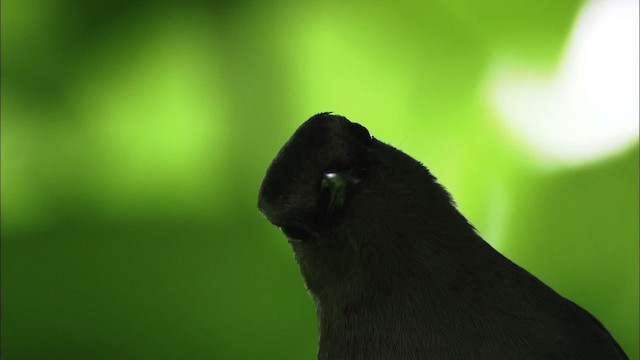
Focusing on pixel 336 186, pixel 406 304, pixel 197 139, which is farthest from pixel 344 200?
pixel 197 139

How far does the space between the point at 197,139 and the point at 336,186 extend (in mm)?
1048

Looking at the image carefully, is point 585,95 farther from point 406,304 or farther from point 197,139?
point 406,304

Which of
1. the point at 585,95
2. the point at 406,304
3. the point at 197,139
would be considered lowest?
the point at 406,304

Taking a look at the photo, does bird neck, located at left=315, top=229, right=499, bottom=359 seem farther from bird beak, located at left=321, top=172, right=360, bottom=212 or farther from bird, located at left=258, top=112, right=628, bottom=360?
bird beak, located at left=321, top=172, right=360, bottom=212

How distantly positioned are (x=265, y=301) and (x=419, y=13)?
2.39 feet

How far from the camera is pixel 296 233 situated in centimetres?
105

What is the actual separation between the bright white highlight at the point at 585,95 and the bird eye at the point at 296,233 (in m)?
0.93

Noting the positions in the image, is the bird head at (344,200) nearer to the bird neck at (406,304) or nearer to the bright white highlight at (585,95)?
the bird neck at (406,304)

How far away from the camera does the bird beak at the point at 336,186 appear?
3.16 feet

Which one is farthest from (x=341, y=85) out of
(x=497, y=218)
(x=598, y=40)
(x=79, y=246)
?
(x=79, y=246)

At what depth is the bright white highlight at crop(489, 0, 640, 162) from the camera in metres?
1.85

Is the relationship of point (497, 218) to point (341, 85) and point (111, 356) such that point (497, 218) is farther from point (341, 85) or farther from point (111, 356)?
point (111, 356)

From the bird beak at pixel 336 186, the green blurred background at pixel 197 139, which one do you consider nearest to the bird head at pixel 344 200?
the bird beak at pixel 336 186

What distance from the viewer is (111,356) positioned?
1.95 m
